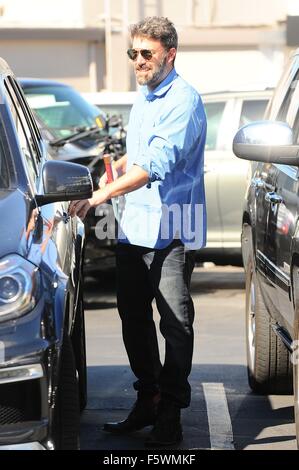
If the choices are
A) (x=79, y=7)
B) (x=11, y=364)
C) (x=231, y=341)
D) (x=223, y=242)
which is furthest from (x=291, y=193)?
(x=79, y=7)

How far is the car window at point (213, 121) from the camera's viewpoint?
39.1ft

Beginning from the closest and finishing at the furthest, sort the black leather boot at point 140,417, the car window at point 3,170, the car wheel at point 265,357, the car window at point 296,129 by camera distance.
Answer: the car window at point 3,170 → the black leather boot at point 140,417 → the car window at point 296,129 → the car wheel at point 265,357

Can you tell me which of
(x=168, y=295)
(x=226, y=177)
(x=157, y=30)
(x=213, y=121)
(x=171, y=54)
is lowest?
(x=226, y=177)

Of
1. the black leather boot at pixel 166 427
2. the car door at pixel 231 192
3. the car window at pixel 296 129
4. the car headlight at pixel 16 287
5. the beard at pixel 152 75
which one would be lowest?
the car door at pixel 231 192

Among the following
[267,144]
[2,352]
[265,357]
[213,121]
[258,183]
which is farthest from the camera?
[213,121]

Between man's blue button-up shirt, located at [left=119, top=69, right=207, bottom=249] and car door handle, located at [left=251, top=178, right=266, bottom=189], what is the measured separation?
0.93 metres

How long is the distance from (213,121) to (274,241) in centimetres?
644

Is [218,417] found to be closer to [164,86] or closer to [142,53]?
[164,86]

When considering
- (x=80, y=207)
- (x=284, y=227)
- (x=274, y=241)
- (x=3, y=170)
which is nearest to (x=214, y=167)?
(x=274, y=241)

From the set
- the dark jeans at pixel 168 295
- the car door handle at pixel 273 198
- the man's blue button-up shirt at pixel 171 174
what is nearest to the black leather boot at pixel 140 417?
the dark jeans at pixel 168 295

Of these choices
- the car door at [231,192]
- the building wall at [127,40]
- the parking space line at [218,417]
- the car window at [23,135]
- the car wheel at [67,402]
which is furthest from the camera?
the building wall at [127,40]

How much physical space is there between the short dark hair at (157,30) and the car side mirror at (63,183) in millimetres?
935

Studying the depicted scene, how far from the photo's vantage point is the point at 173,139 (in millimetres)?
5273

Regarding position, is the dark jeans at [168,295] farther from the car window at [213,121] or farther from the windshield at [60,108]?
the car window at [213,121]
